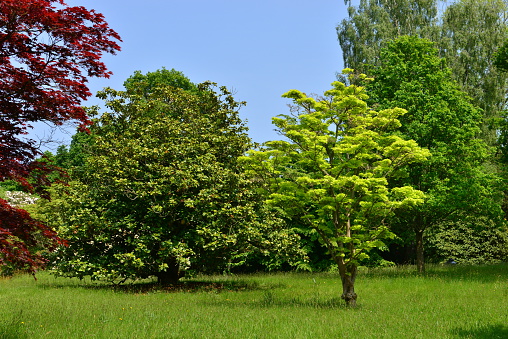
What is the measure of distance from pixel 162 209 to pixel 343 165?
332 inches

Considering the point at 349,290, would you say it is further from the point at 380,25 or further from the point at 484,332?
the point at 380,25

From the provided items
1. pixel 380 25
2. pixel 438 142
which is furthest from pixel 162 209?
pixel 380 25

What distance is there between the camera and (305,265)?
90.6ft

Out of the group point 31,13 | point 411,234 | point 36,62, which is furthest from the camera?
point 411,234

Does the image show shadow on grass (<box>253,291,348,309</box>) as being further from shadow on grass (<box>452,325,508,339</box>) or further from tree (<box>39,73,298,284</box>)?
shadow on grass (<box>452,325,508,339</box>)

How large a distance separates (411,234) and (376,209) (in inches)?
577

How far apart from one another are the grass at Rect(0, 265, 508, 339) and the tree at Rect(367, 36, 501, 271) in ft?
13.4

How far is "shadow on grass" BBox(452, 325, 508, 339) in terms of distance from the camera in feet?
29.9

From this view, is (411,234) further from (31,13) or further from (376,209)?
(31,13)

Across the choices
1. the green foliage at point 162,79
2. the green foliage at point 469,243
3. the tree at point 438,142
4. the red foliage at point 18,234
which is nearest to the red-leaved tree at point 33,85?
the red foliage at point 18,234

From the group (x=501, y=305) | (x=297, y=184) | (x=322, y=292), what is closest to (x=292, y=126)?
(x=297, y=184)

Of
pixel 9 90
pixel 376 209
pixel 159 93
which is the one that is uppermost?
pixel 159 93

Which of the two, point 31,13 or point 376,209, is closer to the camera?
point 31,13

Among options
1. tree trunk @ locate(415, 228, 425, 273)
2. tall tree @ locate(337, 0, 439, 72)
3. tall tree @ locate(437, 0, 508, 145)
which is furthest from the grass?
tall tree @ locate(337, 0, 439, 72)
